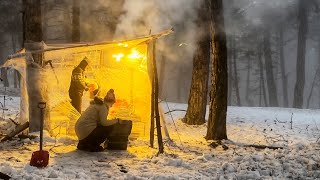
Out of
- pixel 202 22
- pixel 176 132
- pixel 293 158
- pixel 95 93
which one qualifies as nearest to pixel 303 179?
pixel 293 158

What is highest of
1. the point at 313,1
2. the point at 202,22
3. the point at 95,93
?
the point at 313,1

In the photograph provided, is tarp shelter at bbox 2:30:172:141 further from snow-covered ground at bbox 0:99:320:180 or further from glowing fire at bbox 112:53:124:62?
snow-covered ground at bbox 0:99:320:180

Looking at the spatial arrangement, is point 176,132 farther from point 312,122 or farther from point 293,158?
point 312,122

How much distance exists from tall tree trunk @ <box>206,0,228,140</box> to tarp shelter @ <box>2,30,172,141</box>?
157 centimetres

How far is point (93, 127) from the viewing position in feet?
26.1

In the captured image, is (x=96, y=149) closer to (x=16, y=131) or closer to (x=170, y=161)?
(x=170, y=161)

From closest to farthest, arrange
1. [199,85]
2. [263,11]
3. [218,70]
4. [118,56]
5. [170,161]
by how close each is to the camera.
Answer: [170,161]
[218,70]
[118,56]
[199,85]
[263,11]

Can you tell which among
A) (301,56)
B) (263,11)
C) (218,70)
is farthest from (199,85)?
(263,11)

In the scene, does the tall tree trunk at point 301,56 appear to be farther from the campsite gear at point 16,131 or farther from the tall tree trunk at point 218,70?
the campsite gear at point 16,131

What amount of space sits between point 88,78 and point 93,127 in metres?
4.07

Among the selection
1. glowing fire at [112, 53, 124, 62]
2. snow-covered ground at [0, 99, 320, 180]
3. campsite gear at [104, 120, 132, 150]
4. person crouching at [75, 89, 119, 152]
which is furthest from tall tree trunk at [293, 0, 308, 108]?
person crouching at [75, 89, 119, 152]

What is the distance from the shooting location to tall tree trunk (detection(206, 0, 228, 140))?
9250mm

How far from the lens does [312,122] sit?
589 inches

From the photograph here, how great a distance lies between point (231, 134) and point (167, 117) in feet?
11.8
